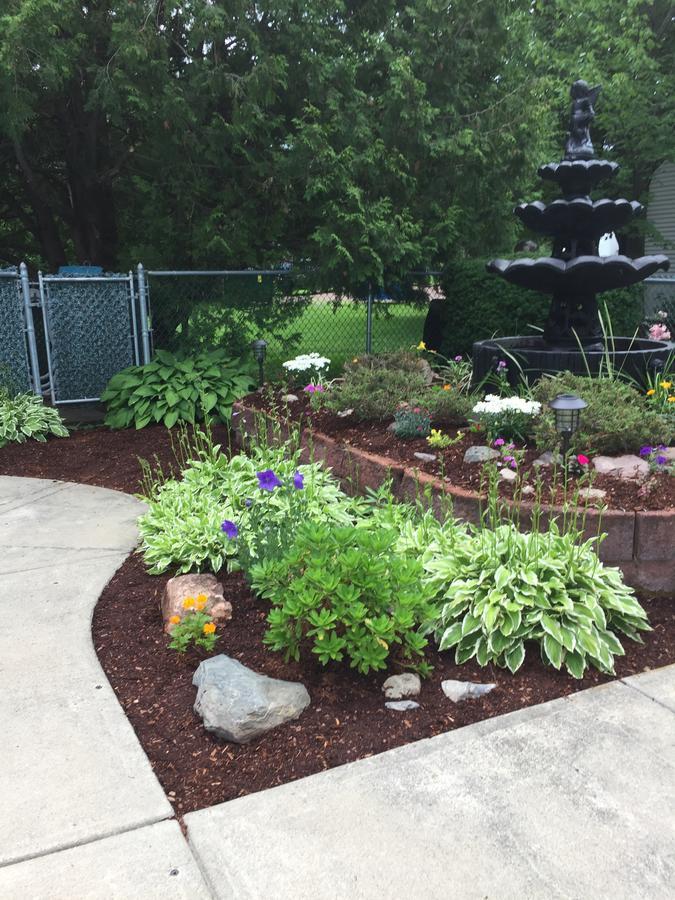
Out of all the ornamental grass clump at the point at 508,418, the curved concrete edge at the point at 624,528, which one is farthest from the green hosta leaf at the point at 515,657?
the ornamental grass clump at the point at 508,418

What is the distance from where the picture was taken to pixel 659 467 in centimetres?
390

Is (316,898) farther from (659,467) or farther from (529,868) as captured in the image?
(659,467)

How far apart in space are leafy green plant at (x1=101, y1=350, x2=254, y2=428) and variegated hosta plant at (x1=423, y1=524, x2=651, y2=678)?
14.7 feet

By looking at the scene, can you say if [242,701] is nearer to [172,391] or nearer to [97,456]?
Result: [97,456]

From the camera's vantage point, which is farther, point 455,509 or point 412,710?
point 455,509

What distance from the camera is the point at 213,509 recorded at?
4.22 m

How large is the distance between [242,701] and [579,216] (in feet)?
15.9

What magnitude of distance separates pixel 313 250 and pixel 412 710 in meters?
6.81

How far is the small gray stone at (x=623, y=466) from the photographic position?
155 inches

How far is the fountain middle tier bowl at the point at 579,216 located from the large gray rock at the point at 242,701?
4.56 m

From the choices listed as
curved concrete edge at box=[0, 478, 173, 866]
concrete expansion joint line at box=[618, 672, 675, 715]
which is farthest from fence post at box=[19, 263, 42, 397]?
concrete expansion joint line at box=[618, 672, 675, 715]

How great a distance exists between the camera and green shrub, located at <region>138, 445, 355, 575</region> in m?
3.88

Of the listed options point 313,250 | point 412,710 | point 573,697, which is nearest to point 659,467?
point 573,697

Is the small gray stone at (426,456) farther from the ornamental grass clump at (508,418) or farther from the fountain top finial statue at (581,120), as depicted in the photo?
the fountain top finial statue at (581,120)
